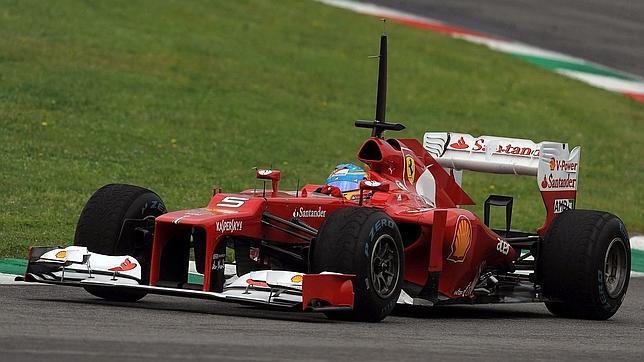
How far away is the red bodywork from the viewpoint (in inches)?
404

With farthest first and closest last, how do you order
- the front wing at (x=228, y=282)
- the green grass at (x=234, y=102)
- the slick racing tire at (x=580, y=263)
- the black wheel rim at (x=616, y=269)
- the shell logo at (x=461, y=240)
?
the green grass at (x=234, y=102) → the black wheel rim at (x=616, y=269) → the slick racing tire at (x=580, y=263) → the shell logo at (x=461, y=240) → the front wing at (x=228, y=282)

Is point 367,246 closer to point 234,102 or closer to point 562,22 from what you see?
point 234,102

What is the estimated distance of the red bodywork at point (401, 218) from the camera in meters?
10.3

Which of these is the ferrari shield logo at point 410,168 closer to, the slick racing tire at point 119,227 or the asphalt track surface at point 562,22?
the slick racing tire at point 119,227

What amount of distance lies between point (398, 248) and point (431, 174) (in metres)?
1.90

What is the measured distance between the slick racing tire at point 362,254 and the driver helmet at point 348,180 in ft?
3.60

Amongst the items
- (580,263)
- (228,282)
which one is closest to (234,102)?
(580,263)

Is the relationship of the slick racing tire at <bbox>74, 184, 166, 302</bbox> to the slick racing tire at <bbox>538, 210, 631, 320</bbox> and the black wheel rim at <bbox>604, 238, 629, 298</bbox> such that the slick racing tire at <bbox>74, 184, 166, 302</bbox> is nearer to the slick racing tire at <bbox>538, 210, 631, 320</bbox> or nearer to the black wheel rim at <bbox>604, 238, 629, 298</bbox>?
the slick racing tire at <bbox>538, 210, 631, 320</bbox>

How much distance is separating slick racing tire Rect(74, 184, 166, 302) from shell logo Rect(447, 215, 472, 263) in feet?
7.65

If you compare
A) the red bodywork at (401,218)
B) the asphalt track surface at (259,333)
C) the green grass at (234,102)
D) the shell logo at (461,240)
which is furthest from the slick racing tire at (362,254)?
the green grass at (234,102)

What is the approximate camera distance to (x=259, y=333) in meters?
9.03

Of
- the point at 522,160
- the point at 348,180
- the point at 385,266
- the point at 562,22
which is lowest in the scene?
the point at 385,266

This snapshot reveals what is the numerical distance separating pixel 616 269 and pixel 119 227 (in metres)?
4.22

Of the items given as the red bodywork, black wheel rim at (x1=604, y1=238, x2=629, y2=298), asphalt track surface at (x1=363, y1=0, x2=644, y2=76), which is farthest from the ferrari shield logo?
asphalt track surface at (x1=363, y1=0, x2=644, y2=76)
